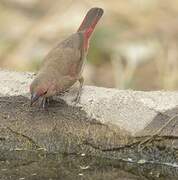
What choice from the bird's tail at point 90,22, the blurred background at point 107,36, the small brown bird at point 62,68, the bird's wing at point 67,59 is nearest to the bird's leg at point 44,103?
the small brown bird at point 62,68

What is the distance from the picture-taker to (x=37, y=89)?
470 centimetres

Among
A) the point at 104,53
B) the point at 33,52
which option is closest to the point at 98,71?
the point at 104,53

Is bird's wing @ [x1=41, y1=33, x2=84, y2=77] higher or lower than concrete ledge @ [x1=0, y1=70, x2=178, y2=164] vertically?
higher

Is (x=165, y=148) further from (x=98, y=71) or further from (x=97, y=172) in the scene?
(x=98, y=71)

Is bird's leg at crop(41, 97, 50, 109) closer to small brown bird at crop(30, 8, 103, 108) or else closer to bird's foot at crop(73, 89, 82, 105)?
small brown bird at crop(30, 8, 103, 108)

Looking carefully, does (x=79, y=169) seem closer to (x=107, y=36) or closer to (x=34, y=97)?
(x=34, y=97)

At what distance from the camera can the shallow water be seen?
435cm

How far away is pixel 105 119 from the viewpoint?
4586 mm

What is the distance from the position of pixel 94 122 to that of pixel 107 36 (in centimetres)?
426

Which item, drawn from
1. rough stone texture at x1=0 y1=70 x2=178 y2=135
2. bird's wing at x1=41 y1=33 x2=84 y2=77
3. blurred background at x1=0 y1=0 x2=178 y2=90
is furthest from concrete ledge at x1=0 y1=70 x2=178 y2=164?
blurred background at x1=0 y1=0 x2=178 y2=90

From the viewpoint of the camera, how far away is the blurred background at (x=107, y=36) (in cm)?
844

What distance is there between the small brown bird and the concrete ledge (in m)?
0.10

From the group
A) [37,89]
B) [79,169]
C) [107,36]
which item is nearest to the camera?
[79,169]

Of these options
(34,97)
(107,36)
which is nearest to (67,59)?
(34,97)
